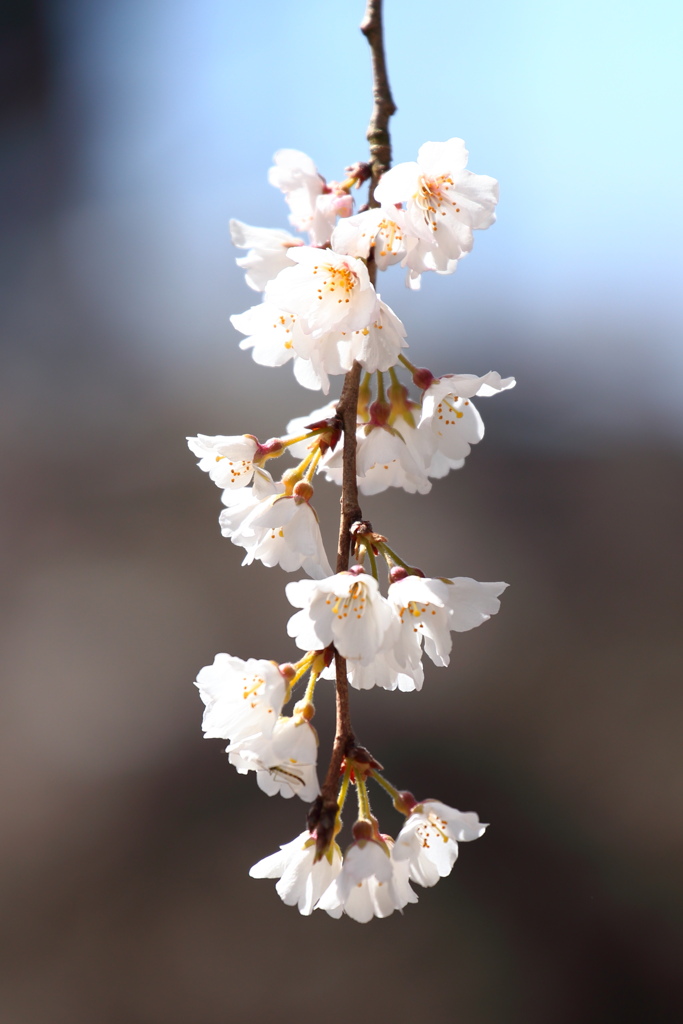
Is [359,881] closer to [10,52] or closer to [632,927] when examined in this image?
[632,927]

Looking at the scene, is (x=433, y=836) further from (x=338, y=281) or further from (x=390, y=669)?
(x=338, y=281)

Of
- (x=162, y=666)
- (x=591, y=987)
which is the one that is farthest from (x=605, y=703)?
(x=162, y=666)

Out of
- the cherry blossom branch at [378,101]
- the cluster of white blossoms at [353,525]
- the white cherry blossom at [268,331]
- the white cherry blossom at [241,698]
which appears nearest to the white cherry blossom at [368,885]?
the cluster of white blossoms at [353,525]

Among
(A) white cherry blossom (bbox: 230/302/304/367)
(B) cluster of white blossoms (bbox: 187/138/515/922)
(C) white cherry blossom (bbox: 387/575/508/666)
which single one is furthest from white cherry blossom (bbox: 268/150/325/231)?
(C) white cherry blossom (bbox: 387/575/508/666)

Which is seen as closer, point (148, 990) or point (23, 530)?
point (148, 990)

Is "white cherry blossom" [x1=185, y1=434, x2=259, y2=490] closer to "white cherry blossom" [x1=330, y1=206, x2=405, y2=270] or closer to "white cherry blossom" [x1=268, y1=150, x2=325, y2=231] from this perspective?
"white cherry blossom" [x1=330, y1=206, x2=405, y2=270]
